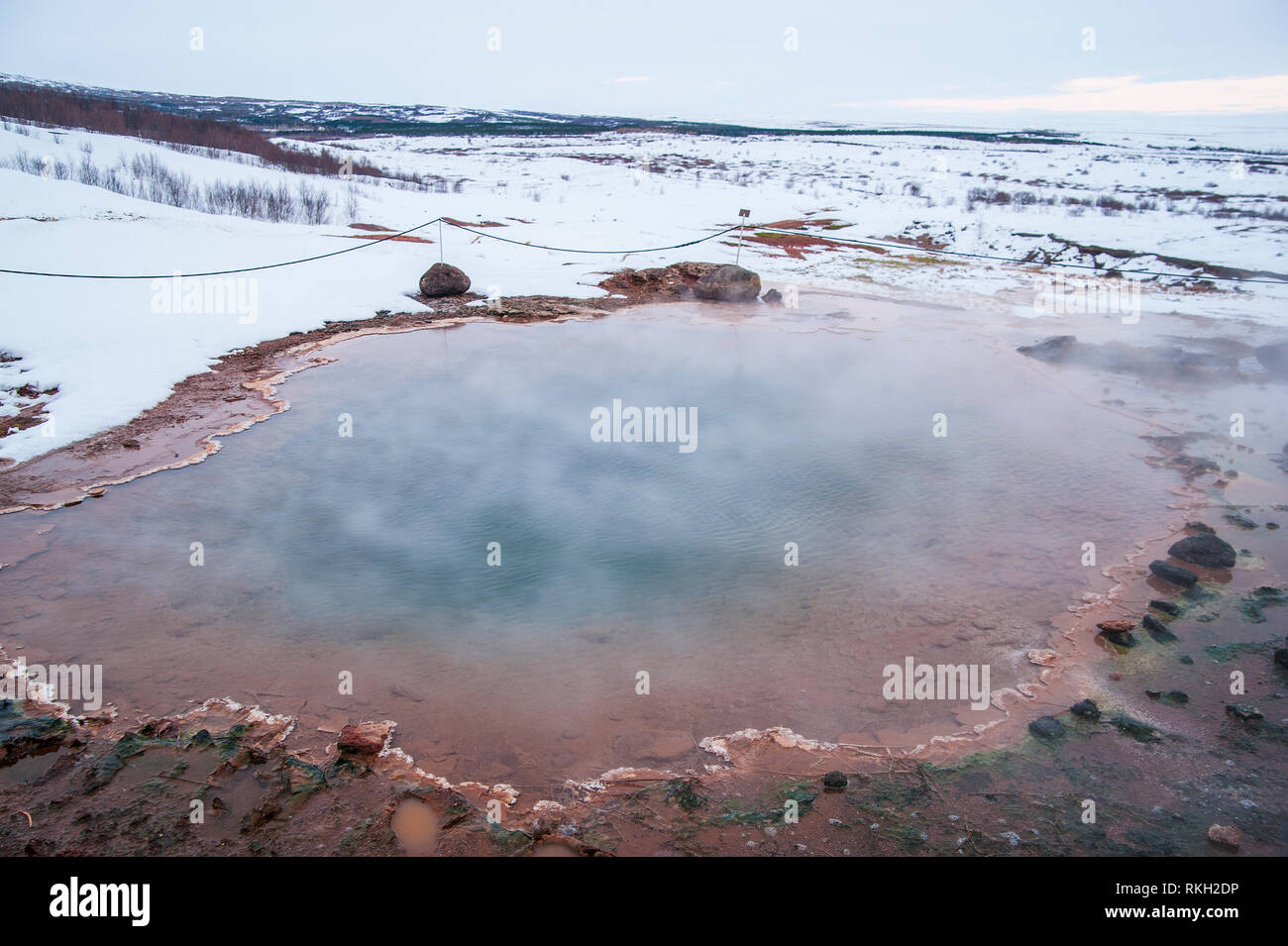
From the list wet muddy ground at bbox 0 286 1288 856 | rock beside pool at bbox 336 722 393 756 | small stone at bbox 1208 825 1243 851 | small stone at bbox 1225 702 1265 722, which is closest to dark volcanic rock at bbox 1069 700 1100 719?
wet muddy ground at bbox 0 286 1288 856

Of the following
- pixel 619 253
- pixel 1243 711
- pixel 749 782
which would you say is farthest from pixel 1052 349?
pixel 749 782

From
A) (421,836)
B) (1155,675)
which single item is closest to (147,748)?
(421,836)

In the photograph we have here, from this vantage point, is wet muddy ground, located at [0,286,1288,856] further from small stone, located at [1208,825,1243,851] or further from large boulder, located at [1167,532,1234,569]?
large boulder, located at [1167,532,1234,569]

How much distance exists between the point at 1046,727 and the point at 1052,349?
732 centimetres

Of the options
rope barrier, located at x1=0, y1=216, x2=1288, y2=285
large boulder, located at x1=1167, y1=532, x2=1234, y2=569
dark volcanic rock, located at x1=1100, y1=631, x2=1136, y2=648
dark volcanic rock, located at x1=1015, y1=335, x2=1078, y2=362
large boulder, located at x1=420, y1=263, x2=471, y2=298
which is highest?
rope barrier, located at x1=0, y1=216, x2=1288, y2=285

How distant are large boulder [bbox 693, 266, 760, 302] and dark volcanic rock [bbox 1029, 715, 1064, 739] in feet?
30.3

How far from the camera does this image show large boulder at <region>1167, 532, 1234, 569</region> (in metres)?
5.04

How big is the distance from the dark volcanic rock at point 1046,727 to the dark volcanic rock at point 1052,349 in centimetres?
690

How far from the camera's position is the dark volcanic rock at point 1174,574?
190 inches

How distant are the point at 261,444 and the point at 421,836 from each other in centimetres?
458

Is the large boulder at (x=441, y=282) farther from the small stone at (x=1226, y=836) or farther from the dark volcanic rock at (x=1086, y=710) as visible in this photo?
the small stone at (x=1226, y=836)

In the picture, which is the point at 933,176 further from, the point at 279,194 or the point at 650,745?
the point at 650,745

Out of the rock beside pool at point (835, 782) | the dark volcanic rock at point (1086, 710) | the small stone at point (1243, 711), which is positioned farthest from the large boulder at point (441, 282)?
the small stone at point (1243, 711)

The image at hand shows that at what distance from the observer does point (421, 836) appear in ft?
9.61
